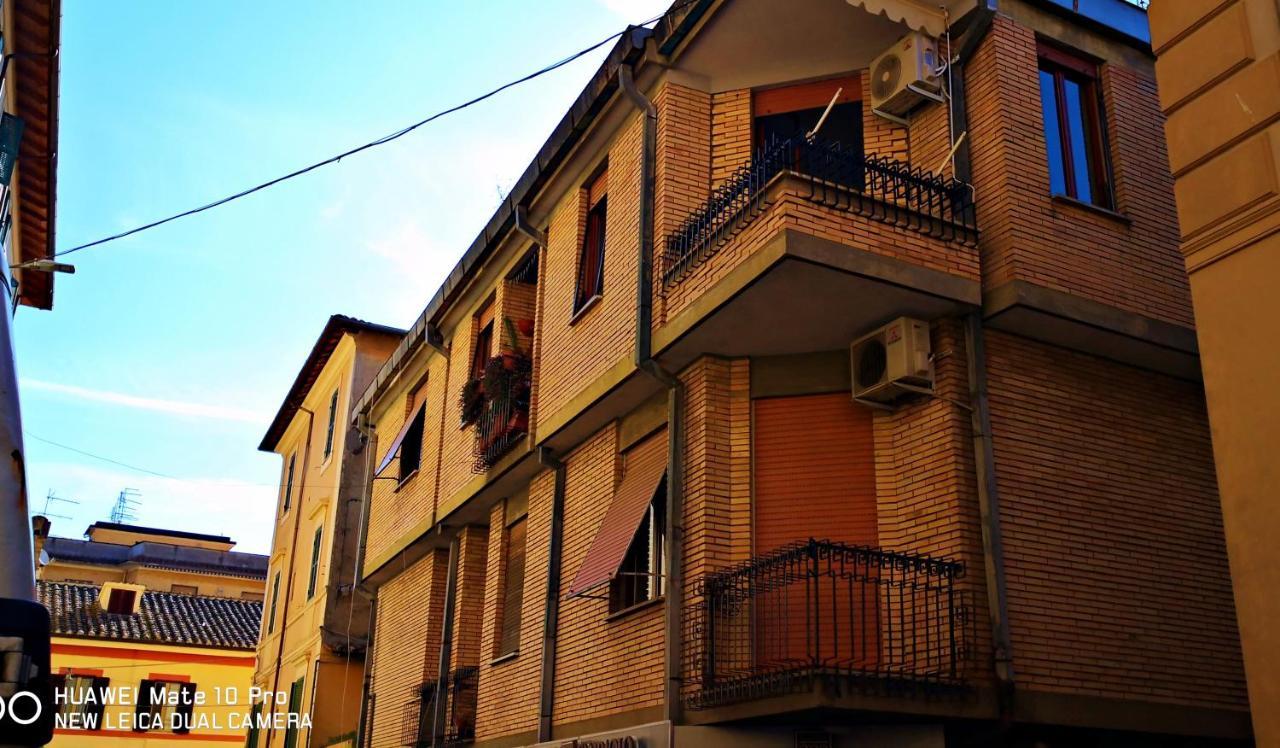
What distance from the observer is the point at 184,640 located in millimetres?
36344

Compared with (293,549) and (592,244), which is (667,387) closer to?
(592,244)

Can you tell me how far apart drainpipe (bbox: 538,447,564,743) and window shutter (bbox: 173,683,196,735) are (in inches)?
1011

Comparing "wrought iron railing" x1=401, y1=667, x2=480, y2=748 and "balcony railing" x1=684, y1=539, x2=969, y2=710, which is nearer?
"balcony railing" x1=684, y1=539, x2=969, y2=710

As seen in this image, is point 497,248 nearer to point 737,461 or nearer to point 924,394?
point 737,461

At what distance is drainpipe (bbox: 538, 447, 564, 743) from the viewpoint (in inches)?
502

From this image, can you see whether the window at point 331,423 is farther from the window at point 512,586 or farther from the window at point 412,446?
the window at point 512,586

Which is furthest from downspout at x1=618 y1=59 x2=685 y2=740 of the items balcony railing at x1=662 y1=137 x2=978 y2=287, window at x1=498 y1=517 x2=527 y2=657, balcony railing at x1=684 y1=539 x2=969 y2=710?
window at x1=498 y1=517 x2=527 y2=657

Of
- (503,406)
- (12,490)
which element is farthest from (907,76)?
(12,490)

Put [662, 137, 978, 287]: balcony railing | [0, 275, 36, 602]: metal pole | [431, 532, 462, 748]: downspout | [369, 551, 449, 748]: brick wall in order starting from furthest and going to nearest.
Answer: [369, 551, 449, 748]: brick wall, [431, 532, 462, 748]: downspout, [662, 137, 978, 287]: balcony railing, [0, 275, 36, 602]: metal pole

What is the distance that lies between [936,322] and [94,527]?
183 feet

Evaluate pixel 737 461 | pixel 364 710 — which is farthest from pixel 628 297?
pixel 364 710

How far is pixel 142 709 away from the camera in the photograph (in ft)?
116

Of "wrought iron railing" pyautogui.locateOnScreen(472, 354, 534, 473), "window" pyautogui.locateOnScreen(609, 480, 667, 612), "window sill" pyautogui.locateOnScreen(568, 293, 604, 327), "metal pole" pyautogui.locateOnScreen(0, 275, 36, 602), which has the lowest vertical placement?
"metal pole" pyautogui.locateOnScreen(0, 275, 36, 602)

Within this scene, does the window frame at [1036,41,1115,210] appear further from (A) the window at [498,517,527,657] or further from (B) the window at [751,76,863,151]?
(A) the window at [498,517,527,657]
